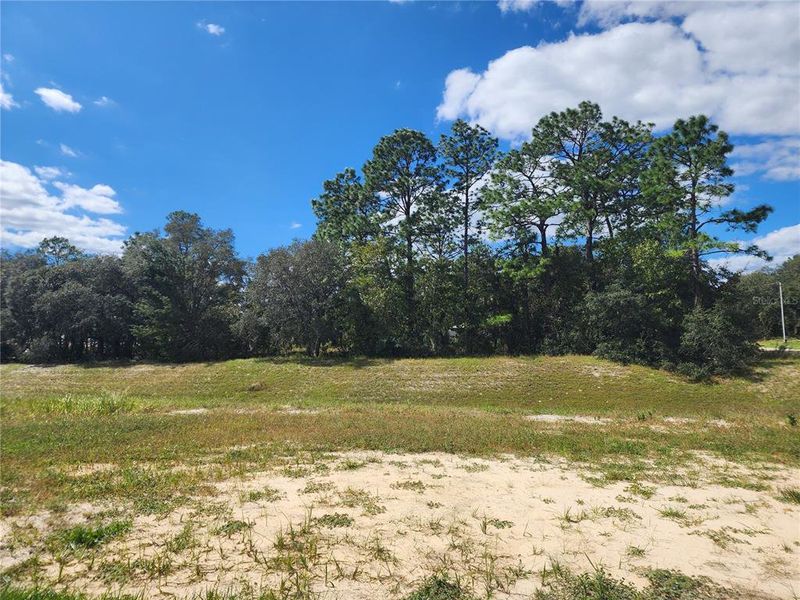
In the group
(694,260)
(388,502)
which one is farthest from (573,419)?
(694,260)

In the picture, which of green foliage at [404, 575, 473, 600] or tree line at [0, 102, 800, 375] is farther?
tree line at [0, 102, 800, 375]

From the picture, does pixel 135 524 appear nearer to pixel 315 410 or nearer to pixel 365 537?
pixel 365 537

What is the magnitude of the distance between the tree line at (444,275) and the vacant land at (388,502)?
18397mm

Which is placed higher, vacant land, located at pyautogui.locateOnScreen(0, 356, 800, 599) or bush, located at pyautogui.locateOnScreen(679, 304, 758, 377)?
bush, located at pyautogui.locateOnScreen(679, 304, 758, 377)

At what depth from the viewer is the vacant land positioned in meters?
5.36

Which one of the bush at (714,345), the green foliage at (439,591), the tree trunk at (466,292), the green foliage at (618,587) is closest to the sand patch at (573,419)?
the green foliage at (618,587)

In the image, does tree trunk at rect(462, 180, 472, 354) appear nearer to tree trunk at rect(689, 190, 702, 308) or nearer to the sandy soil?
tree trunk at rect(689, 190, 702, 308)

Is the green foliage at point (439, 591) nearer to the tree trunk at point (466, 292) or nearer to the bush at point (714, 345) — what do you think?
the bush at point (714, 345)

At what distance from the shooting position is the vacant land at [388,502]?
5359 mm

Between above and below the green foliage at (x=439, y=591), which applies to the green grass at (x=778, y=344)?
above

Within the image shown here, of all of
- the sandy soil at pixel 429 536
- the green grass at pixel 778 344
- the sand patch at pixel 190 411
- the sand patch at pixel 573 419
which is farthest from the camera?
the green grass at pixel 778 344

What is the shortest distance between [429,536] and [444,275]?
35.1 m

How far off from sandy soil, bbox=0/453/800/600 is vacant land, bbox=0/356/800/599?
0.03 meters

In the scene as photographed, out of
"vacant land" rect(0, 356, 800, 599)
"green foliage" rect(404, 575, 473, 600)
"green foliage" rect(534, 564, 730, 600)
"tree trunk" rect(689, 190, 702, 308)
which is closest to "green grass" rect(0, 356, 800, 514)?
"vacant land" rect(0, 356, 800, 599)
